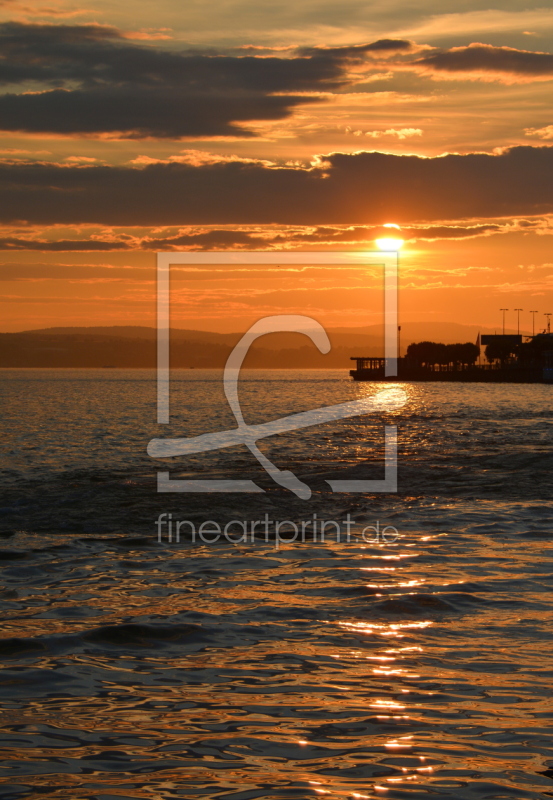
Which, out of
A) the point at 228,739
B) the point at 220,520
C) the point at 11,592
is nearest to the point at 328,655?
the point at 228,739

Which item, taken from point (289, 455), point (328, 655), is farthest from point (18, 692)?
point (289, 455)

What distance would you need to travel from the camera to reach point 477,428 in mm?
55969

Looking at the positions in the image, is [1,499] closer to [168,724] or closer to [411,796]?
[168,724]

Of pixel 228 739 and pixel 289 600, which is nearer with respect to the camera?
pixel 228 739

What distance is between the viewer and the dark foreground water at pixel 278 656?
7055mm

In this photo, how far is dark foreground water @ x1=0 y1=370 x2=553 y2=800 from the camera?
7055mm

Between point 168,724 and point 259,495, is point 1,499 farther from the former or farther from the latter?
point 168,724

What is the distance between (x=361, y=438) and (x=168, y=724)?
4245 centimetres

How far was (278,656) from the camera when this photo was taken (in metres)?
9.95

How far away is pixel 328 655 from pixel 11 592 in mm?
5653

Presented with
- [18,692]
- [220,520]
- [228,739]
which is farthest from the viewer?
[220,520]

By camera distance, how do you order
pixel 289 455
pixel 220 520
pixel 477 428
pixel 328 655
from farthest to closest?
pixel 477 428 < pixel 289 455 < pixel 220 520 < pixel 328 655

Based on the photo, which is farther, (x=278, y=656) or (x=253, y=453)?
(x=253, y=453)

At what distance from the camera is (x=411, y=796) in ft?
21.6
